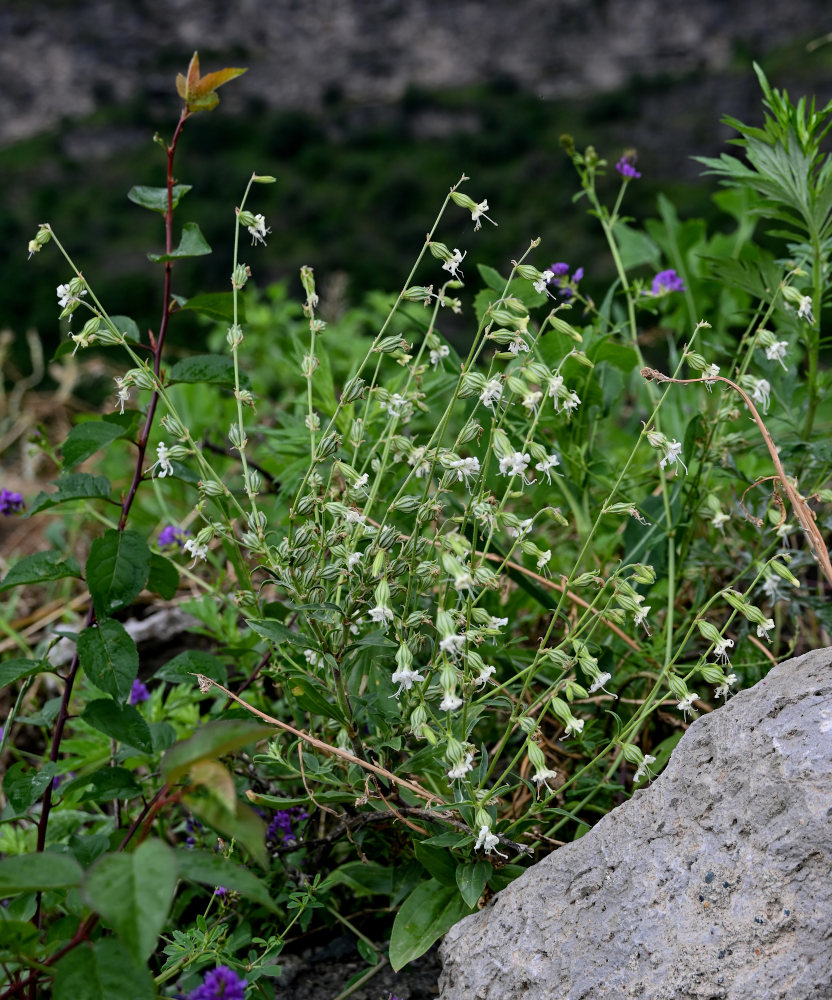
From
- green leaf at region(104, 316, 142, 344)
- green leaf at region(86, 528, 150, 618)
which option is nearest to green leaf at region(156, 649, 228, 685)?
green leaf at region(86, 528, 150, 618)

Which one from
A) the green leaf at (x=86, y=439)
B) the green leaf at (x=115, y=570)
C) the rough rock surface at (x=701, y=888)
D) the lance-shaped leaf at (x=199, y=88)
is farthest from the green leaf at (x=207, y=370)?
the rough rock surface at (x=701, y=888)

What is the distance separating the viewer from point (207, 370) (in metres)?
1.29

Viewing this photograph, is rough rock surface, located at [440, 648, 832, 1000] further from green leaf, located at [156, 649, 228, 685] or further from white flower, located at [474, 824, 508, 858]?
green leaf, located at [156, 649, 228, 685]

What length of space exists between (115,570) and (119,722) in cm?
20

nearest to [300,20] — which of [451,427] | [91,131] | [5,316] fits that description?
[91,131]

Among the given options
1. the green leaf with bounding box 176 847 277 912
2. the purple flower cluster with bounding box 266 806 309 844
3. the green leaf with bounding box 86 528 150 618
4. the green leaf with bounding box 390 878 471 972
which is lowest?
the purple flower cluster with bounding box 266 806 309 844

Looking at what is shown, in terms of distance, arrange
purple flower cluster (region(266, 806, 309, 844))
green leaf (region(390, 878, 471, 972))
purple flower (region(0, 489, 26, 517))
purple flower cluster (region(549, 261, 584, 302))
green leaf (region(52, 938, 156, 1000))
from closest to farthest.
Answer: green leaf (region(52, 938, 156, 1000)) → green leaf (region(390, 878, 471, 972)) → purple flower cluster (region(266, 806, 309, 844)) → purple flower cluster (region(549, 261, 584, 302)) → purple flower (region(0, 489, 26, 517))

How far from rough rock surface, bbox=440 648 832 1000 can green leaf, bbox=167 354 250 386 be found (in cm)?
78

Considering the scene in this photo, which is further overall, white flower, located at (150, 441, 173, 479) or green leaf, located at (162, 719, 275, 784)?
white flower, located at (150, 441, 173, 479)

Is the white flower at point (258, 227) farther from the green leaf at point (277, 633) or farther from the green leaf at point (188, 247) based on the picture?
the green leaf at point (277, 633)

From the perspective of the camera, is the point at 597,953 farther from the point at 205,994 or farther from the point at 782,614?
the point at 782,614

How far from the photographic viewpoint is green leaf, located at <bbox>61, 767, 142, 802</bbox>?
1163 mm

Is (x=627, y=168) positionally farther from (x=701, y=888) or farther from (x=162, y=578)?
(x=701, y=888)

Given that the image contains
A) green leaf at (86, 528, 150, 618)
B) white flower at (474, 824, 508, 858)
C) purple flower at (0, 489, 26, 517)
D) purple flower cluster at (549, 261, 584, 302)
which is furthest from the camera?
purple flower at (0, 489, 26, 517)
